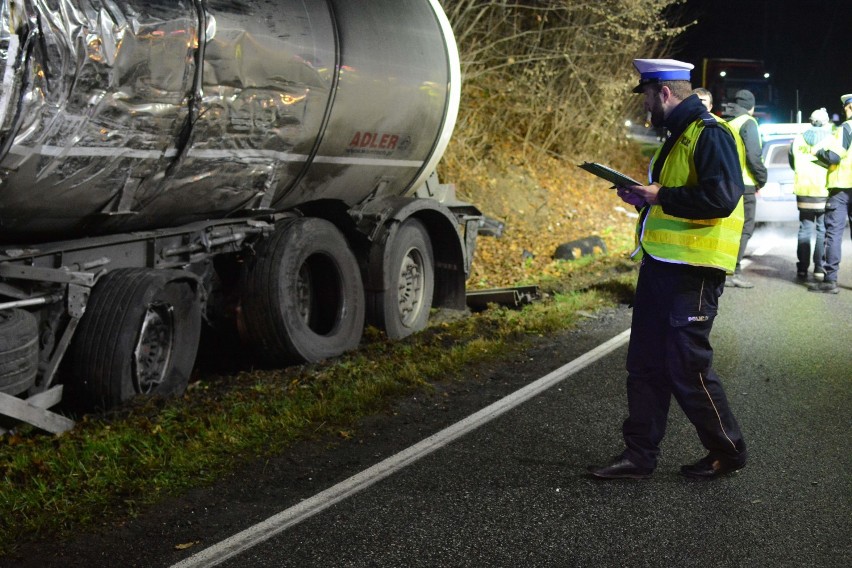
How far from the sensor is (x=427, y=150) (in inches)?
381

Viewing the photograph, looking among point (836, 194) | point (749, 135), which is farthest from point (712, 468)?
point (836, 194)

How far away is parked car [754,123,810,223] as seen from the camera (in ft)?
53.3

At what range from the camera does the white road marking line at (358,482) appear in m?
4.38

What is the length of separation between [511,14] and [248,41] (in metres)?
13.4

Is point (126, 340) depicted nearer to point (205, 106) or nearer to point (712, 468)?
point (205, 106)

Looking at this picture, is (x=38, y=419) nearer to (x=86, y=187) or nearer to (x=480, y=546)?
(x=86, y=187)

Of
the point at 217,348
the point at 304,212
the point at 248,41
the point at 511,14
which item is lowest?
the point at 217,348

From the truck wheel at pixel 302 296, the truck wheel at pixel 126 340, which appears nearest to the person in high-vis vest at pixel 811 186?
the truck wheel at pixel 302 296

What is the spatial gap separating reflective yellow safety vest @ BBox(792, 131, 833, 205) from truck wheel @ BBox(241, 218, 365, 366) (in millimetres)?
5806

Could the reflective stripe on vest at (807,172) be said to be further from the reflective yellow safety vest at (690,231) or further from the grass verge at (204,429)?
the reflective yellow safety vest at (690,231)

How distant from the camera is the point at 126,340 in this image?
6.46 m

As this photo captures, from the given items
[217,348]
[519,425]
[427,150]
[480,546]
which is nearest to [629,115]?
[427,150]

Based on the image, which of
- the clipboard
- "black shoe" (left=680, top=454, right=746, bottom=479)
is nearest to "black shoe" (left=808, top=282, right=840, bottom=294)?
"black shoe" (left=680, top=454, right=746, bottom=479)

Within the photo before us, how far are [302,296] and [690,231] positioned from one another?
4521mm
